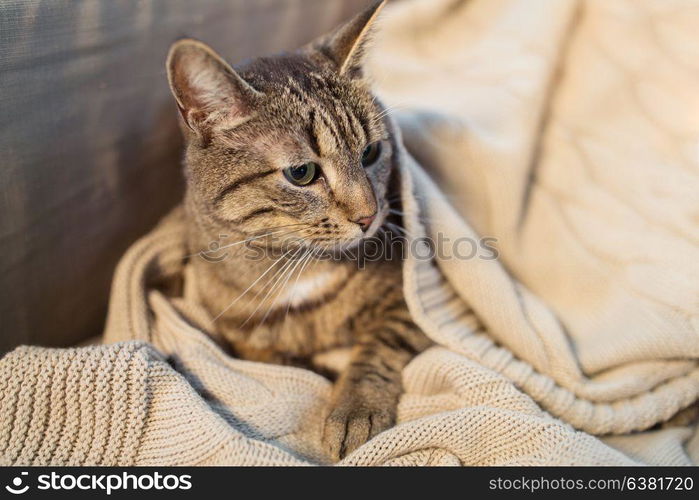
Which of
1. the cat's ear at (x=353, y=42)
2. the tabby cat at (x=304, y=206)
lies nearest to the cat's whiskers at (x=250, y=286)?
the tabby cat at (x=304, y=206)

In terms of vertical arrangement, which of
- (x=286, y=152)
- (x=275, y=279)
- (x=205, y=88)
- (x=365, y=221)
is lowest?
(x=275, y=279)

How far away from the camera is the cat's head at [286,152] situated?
96cm

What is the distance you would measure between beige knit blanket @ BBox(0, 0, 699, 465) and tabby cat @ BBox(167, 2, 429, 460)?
0.08 m

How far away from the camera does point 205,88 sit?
91cm

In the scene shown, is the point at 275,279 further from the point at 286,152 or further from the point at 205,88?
the point at 205,88

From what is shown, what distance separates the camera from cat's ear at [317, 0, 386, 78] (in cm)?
102

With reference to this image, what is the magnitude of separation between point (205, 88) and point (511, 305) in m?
0.74

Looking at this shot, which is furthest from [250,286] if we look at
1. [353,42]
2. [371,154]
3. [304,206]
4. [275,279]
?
[353,42]

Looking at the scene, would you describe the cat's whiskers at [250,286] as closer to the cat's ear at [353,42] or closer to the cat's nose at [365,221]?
the cat's nose at [365,221]

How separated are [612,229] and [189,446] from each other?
99 centimetres

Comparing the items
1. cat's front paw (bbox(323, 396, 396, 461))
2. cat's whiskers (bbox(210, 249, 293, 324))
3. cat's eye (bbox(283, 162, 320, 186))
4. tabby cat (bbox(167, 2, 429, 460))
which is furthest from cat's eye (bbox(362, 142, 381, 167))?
cat's front paw (bbox(323, 396, 396, 461))

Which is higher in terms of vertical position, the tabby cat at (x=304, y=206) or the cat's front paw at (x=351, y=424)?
the tabby cat at (x=304, y=206)
